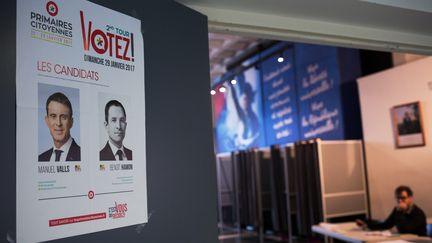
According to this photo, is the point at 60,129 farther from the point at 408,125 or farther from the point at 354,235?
the point at 408,125

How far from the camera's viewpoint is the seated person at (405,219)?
4.34m

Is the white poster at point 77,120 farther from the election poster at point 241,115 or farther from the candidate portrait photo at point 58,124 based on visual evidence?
the election poster at point 241,115

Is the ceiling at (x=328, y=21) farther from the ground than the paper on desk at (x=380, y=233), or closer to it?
farther from the ground

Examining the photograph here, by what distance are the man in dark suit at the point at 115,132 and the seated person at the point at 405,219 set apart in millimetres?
3826

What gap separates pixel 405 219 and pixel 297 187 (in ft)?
7.19

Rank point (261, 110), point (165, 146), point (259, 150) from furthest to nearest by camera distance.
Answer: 1. point (261, 110)
2. point (259, 150)
3. point (165, 146)

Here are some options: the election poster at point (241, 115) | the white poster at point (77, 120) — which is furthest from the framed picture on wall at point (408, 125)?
the white poster at point (77, 120)

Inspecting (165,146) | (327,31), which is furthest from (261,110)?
(165,146)

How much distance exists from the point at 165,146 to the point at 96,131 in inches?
14.0

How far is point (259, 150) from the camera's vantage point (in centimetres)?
799

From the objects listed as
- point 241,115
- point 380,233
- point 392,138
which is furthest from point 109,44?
point 241,115

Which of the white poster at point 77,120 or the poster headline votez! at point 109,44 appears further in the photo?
the poster headline votez! at point 109,44

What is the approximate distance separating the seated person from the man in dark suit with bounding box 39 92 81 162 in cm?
404
